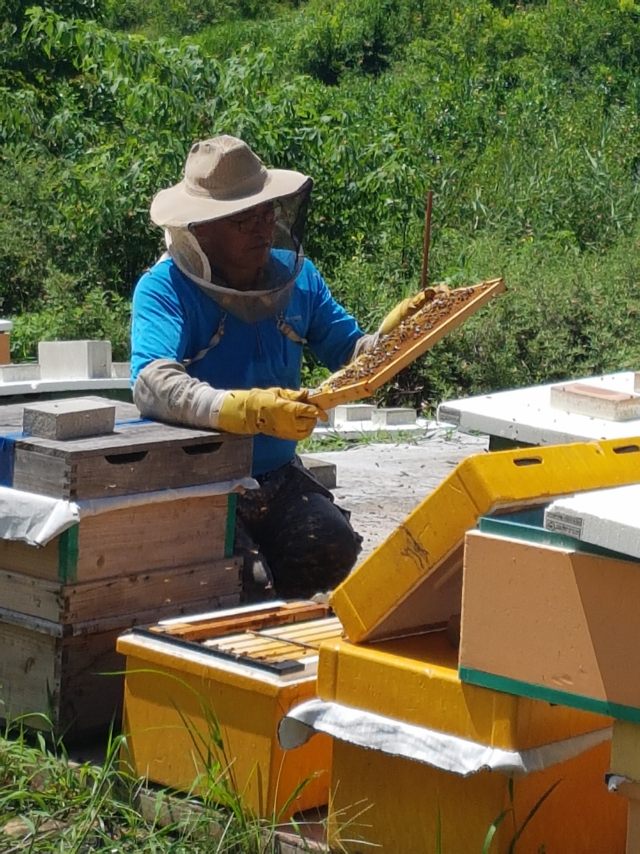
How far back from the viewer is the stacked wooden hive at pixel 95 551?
2650mm

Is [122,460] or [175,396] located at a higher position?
[175,396]

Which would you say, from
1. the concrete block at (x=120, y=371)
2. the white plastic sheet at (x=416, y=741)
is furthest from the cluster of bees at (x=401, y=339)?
the concrete block at (x=120, y=371)

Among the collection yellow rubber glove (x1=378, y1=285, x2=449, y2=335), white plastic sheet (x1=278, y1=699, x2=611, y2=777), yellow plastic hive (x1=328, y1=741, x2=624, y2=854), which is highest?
yellow rubber glove (x1=378, y1=285, x2=449, y2=335)

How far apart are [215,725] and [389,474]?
3.46 m

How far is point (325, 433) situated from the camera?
6.49 meters

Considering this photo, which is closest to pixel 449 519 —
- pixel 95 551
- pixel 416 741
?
pixel 416 741

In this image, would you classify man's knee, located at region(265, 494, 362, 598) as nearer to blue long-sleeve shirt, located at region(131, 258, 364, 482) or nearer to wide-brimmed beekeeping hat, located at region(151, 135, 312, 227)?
blue long-sleeve shirt, located at region(131, 258, 364, 482)

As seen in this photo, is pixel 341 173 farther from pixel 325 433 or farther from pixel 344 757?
pixel 344 757

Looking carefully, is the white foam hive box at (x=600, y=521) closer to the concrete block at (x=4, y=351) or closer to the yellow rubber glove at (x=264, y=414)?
the yellow rubber glove at (x=264, y=414)

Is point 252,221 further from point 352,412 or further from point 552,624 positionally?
point 352,412

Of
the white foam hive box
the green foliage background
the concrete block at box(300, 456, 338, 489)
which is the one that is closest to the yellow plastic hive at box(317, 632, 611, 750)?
the white foam hive box

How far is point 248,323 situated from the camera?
3.38m

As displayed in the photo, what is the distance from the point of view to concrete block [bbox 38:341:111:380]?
509cm

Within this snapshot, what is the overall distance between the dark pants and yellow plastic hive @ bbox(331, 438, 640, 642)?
3.23 ft
